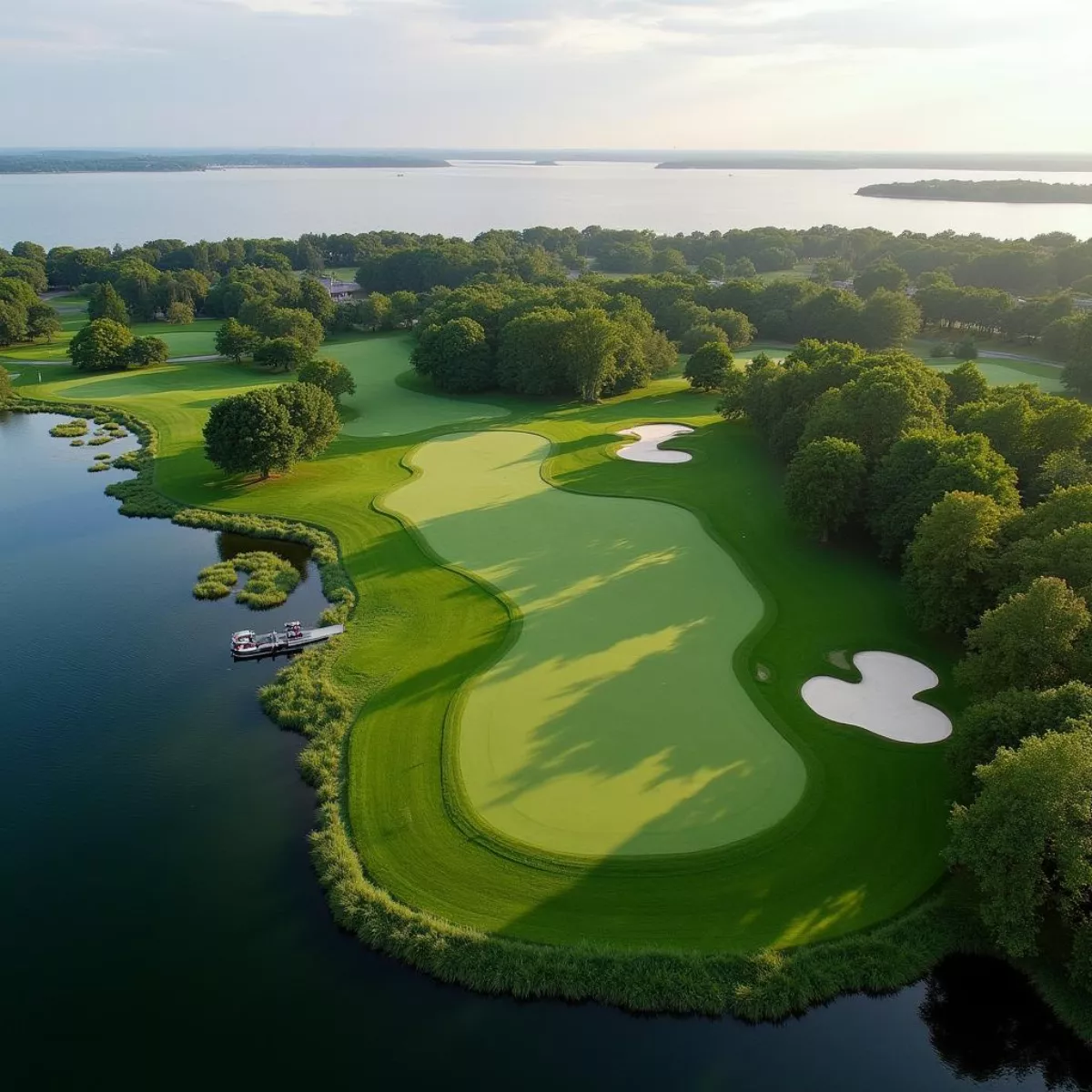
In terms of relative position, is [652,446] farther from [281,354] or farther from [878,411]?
[281,354]

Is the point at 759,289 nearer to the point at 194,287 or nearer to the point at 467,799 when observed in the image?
the point at 194,287

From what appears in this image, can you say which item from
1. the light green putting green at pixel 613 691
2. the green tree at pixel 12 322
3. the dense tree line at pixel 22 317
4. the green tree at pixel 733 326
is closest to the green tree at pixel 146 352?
Result: the dense tree line at pixel 22 317

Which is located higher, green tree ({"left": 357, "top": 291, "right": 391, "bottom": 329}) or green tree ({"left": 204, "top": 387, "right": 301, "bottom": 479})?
green tree ({"left": 357, "top": 291, "right": 391, "bottom": 329})

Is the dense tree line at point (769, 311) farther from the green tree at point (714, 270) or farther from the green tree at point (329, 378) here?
the green tree at point (329, 378)

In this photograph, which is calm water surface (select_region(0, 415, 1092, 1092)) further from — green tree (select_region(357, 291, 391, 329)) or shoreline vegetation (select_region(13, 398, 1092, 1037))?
green tree (select_region(357, 291, 391, 329))

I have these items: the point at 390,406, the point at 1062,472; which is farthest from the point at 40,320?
the point at 1062,472

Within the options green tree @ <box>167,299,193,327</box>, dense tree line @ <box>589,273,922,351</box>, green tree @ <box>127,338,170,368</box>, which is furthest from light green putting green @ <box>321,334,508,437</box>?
green tree @ <box>167,299,193,327</box>

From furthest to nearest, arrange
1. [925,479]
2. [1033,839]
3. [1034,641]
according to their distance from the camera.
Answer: [925,479] → [1034,641] → [1033,839]
